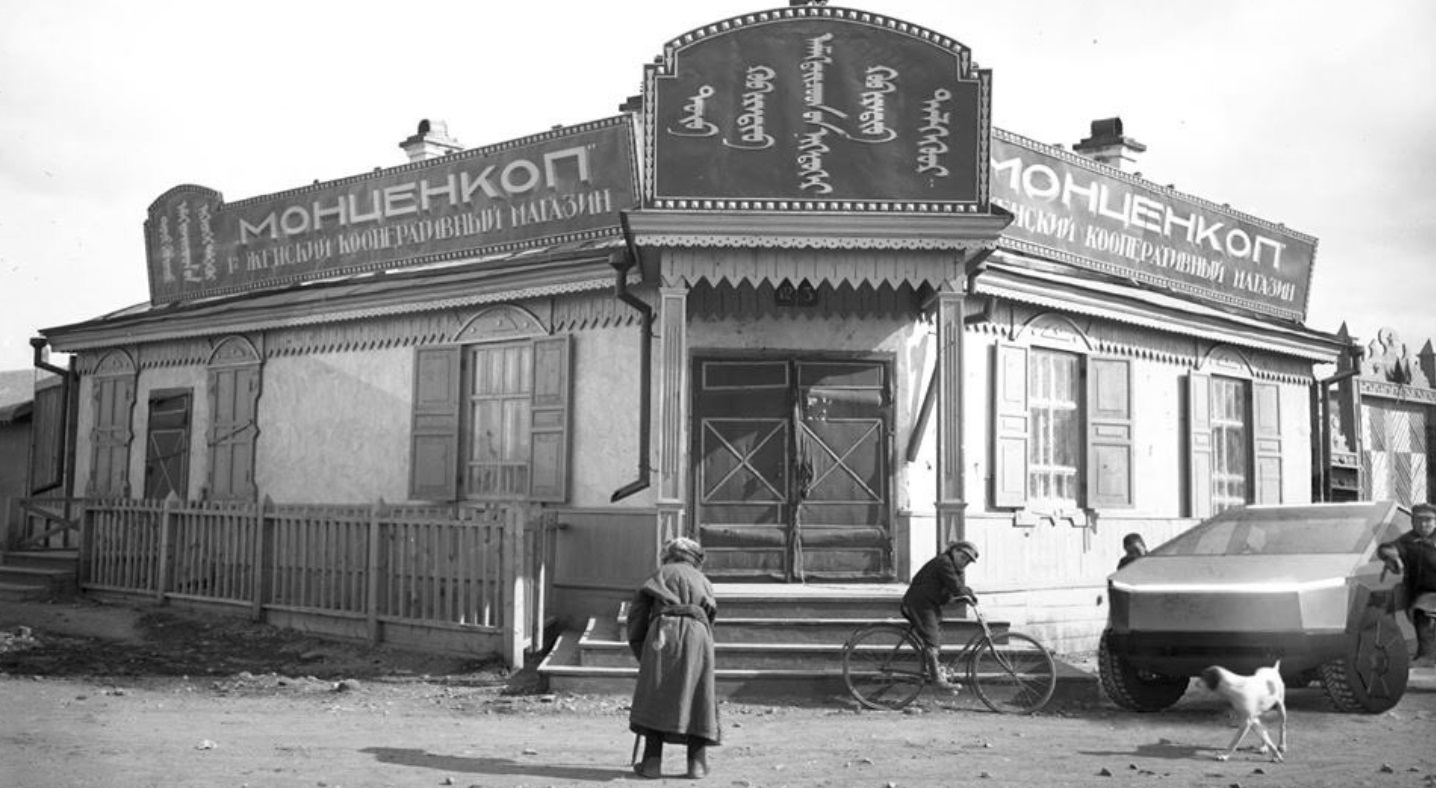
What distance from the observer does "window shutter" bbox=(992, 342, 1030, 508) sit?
1352cm

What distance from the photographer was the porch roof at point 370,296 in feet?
44.2

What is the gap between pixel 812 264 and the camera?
11.2m

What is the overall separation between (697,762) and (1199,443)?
975 centimetres

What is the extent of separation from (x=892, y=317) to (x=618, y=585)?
3573mm

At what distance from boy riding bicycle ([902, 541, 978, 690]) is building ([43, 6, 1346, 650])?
108cm

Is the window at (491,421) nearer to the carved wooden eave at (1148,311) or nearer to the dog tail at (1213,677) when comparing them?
the carved wooden eave at (1148,311)

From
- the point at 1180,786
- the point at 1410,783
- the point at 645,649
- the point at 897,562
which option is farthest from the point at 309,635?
the point at 1410,783

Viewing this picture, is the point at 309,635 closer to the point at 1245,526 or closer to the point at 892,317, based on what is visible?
the point at 892,317

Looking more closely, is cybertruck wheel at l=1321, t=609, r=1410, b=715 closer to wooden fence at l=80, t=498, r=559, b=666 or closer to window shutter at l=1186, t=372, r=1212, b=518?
window shutter at l=1186, t=372, r=1212, b=518

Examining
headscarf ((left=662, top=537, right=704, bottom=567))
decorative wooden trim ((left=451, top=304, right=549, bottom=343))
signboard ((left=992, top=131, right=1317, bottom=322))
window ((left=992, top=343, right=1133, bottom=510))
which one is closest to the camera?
headscarf ((left=662, top=537, right=704, bottom=567))

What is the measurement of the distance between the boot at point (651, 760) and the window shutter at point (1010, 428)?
6.76 m

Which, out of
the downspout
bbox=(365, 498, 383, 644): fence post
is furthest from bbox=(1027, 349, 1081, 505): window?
the downspout

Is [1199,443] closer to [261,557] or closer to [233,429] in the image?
[261,557]

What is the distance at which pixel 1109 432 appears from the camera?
47.8 ft
